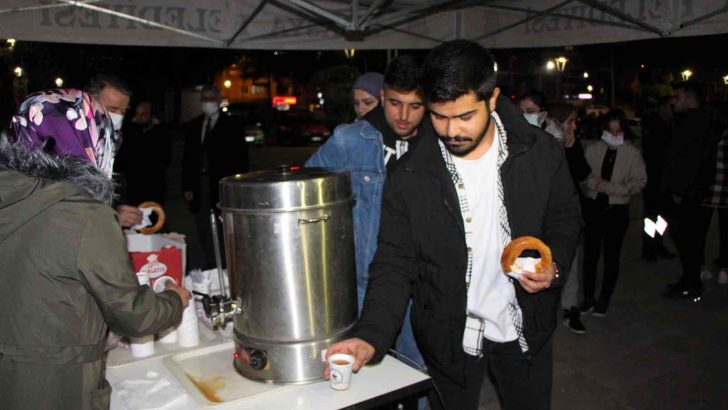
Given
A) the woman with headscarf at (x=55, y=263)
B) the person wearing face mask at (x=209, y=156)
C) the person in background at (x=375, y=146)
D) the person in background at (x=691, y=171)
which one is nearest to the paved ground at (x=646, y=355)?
the person in background at (x=691, y=171)

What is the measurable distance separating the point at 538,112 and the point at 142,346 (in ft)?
12.1

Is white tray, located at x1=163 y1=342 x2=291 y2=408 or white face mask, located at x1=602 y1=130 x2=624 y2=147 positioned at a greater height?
white face mask, located at x1=602 y1=130 x2=624 y2=147

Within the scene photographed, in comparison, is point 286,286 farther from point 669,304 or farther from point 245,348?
point 669,304

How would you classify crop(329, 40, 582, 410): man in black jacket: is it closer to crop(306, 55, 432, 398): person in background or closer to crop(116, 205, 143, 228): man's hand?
crop(306, 55, 432, 398): person in background

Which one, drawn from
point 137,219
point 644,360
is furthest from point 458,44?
point 644,360

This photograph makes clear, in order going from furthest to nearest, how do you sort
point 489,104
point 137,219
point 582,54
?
point 582,54 → point 137,219 → point 489,104

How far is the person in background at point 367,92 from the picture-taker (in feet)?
10.4

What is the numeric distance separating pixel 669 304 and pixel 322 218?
15.8 ft

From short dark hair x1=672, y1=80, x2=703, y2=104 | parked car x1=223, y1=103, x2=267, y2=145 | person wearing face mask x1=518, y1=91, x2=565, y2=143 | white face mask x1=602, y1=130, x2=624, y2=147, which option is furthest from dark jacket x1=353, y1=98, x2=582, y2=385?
parked car x1=223, y1=103, x2=267, y2=145

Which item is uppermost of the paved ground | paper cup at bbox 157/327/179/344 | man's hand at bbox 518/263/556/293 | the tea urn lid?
the tea urn lid

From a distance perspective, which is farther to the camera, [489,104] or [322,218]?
[489,104]

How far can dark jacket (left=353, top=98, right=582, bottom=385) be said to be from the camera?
210 centimetres

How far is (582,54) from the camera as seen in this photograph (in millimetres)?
49938

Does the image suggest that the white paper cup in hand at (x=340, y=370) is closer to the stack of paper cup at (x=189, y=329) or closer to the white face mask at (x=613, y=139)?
the stack of paper cup at (x=189, y=329)
